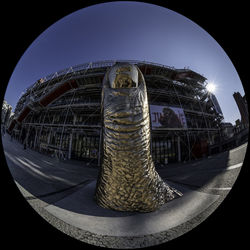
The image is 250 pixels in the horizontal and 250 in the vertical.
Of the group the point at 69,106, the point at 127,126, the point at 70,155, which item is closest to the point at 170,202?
the point at 127,126

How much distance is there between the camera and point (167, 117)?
74cm

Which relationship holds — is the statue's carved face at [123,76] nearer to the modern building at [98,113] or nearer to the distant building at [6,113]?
the modern building at [98,113]

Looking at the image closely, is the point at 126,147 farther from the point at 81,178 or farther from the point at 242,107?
the point at 242,107

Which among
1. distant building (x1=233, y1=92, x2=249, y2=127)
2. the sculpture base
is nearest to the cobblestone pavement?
the sculpture base

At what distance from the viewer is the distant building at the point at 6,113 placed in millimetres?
992

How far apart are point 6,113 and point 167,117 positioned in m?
1.16

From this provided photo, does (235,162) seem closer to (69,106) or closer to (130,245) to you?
(130,245)

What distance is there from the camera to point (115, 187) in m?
0.75

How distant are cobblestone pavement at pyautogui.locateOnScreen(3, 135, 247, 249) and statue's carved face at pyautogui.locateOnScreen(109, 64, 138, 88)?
1.60 ft

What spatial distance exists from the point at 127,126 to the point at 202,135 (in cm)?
48

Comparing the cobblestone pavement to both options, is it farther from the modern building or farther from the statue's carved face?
the statue's carved face

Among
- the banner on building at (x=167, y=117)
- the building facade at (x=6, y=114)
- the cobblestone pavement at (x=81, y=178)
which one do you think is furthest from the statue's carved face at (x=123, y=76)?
the building facade at (x=6, y=114)

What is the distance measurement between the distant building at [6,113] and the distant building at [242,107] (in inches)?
61.9

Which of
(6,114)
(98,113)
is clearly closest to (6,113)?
(6,114)
